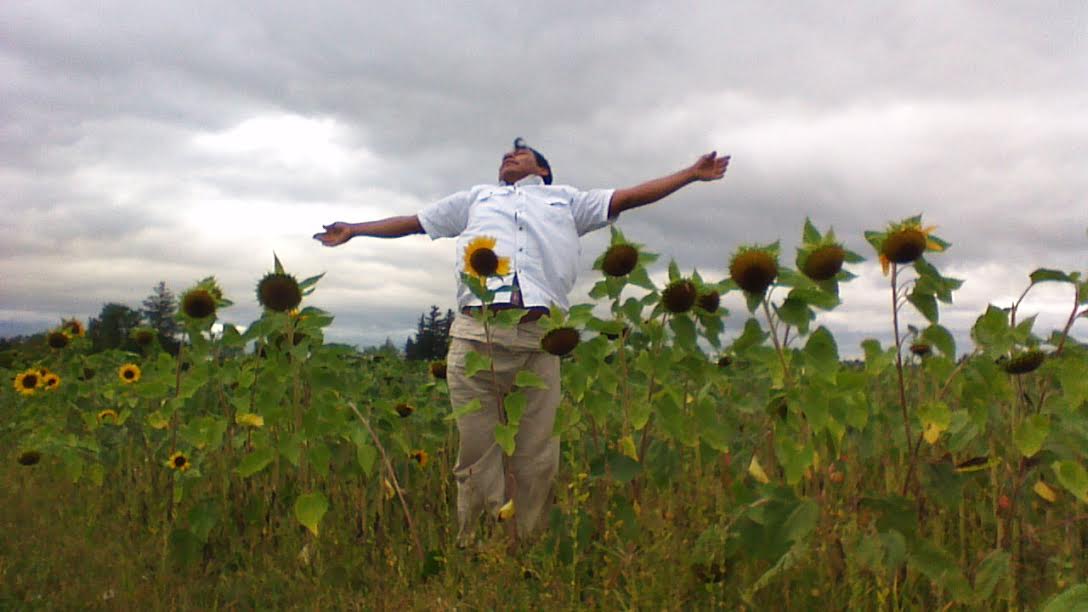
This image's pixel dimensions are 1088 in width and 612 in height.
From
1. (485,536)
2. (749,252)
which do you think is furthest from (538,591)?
(749,252)

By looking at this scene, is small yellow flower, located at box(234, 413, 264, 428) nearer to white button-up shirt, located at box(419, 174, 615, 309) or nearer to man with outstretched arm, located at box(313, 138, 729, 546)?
man with outstretched arm, located at box(313, 138, 729, 546)

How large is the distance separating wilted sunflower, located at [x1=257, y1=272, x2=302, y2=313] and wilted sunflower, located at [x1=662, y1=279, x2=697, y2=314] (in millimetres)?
1565

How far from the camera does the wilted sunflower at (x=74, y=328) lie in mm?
6496

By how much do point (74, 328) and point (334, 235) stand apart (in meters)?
3.21

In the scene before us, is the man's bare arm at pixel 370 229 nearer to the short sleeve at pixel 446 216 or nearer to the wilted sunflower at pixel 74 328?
the short sleeve at pixel 446 216

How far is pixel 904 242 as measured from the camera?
8.00 ft

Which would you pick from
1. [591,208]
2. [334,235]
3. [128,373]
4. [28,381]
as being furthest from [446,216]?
[28,381]

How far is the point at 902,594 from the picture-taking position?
2578 mm

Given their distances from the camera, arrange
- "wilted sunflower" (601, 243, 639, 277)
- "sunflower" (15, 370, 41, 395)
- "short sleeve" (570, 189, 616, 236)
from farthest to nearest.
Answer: "sunflower" (15, 370, 41, 395)
"short sleeve" (570, 189, 616, 236)
"wilted sunflower" (601, 243, 639, 277)

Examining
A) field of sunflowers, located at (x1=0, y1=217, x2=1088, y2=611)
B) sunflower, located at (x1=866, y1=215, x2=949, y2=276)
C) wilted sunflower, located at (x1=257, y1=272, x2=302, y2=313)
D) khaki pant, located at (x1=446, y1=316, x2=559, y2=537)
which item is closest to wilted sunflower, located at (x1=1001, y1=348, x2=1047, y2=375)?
field of sunflowers, located at (x1=0, y1=217, x2=1088, y2=611)

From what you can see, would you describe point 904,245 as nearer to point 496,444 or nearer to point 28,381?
point 496,444

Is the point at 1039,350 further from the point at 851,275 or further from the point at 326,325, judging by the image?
the point at 326,325

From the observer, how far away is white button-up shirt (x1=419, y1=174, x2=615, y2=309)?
409cm

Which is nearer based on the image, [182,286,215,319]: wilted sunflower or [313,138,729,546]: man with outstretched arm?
[182,286,215,319]: wilted sunflower
